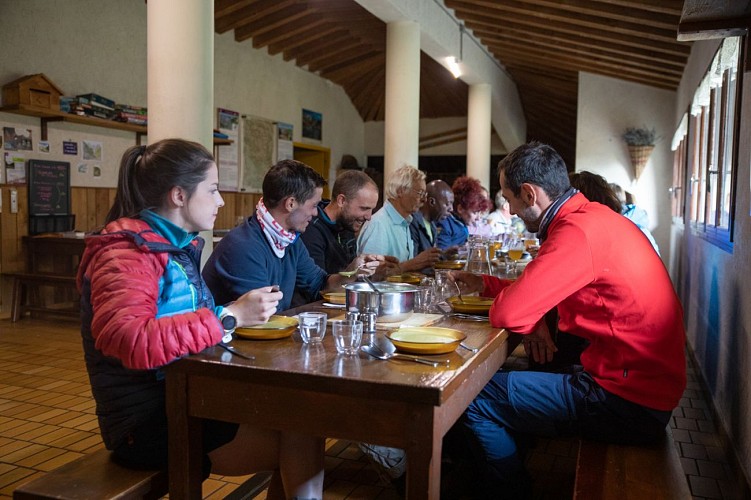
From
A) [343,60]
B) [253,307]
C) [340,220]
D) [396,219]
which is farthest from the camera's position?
[343,60]

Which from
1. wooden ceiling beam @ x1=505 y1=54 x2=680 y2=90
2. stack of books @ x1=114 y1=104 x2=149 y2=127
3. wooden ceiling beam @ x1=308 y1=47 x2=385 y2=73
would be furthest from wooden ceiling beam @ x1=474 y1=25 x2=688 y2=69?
stack of books @ x1=114 y1=104 x2=149 y2=127

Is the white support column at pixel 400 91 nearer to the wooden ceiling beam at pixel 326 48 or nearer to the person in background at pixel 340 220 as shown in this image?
the wooden ceiling beam at pixel 326 48

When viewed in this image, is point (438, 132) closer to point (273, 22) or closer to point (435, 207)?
point (273, 22)

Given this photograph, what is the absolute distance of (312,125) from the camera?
1306 centimetres

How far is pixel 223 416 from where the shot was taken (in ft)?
5.65

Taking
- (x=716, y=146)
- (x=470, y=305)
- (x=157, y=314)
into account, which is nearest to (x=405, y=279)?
(x=470, y=305)

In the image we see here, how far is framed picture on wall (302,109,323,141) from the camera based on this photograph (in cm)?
1277

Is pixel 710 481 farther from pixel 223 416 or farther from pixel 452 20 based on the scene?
pixel 452 20

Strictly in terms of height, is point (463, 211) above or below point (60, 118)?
below

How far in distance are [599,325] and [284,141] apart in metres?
10.2

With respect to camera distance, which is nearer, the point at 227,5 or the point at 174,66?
the point at 174,66

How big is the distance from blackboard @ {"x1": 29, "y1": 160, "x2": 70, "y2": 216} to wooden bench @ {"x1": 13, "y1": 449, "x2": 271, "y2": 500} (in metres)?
5.91

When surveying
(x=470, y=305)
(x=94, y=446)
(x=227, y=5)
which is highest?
(x=227, y=5)

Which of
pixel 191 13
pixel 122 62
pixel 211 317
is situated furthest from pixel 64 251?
pixel 211 317
